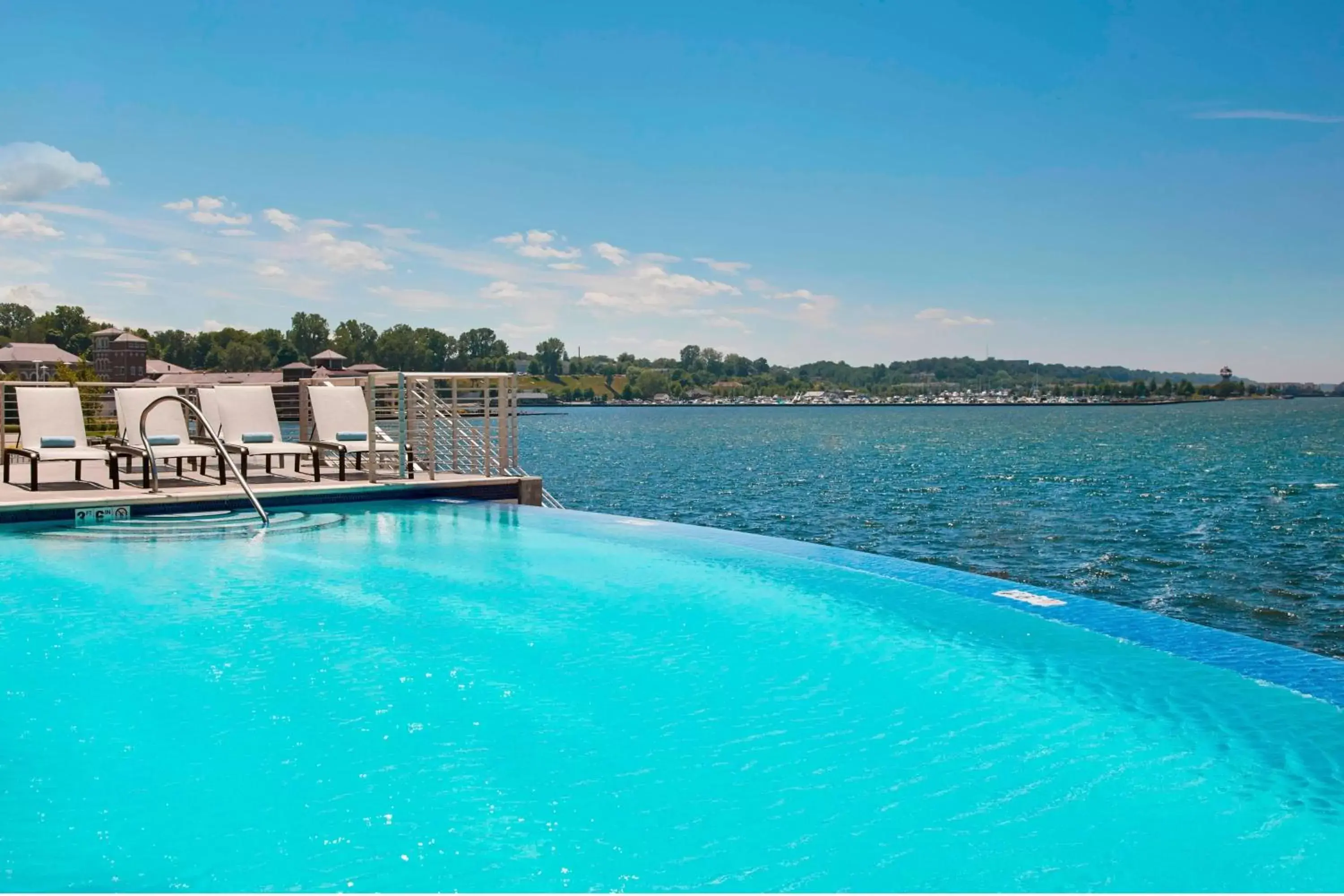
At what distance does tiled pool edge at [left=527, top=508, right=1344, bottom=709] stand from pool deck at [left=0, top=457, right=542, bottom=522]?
430cm

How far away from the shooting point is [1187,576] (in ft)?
48.9

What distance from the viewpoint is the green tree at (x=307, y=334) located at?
150125 millimetres

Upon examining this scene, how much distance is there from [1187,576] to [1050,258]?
167 ft

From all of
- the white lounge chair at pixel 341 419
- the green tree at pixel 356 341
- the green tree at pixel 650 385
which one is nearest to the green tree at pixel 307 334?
the green tree at pixel 356 341

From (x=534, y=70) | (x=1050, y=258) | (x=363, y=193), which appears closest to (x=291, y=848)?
(x=534, y=70)

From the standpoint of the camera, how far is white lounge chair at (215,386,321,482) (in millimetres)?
11023

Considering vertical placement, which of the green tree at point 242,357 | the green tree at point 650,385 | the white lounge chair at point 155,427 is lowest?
the white lounge chair at point 155,427

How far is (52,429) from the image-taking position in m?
10.5

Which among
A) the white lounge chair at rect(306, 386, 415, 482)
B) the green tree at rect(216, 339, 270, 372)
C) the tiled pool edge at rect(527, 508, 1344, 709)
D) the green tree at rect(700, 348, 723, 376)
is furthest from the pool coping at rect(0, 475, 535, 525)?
the green tree at rect(700, 348, 723, 376)

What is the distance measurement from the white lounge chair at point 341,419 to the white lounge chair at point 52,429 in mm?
2103

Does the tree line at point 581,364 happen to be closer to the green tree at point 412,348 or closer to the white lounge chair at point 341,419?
the green tree at point 412,348

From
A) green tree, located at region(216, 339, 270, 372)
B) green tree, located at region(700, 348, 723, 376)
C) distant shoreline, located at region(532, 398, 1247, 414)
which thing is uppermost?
green tree, located at region(700, 348, 723, 376)

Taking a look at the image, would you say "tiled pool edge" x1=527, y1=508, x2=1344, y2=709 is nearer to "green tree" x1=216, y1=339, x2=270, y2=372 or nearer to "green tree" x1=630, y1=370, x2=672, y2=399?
"green tree" x1=216, y1=339, x2=270, y2=372

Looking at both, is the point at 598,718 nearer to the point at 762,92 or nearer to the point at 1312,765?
the point at 1312,765
